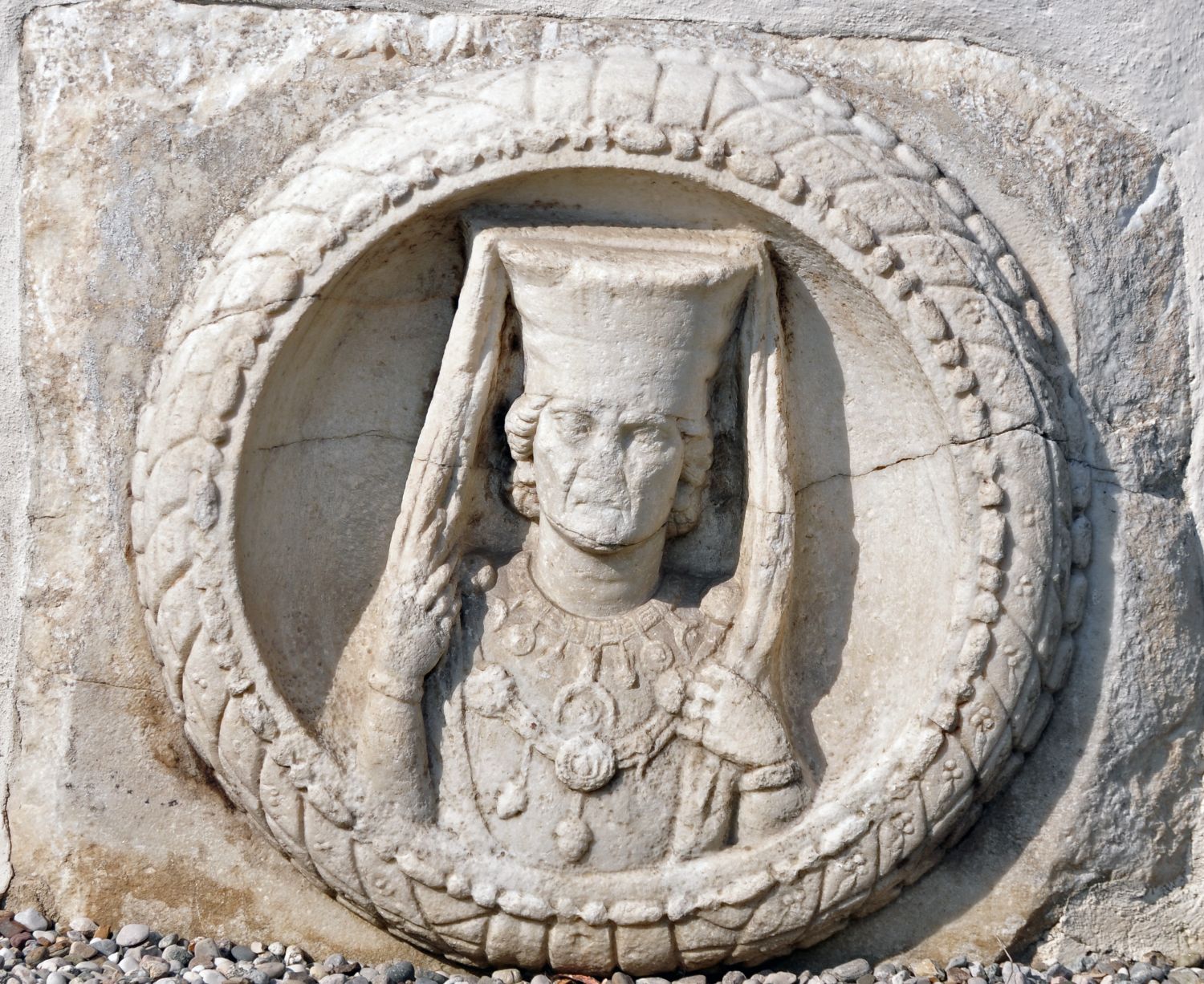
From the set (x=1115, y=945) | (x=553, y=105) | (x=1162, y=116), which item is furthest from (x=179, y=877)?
(x=1162, y=116)

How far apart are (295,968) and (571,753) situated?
30.2 inches

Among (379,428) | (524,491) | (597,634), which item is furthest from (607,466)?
(379,428)

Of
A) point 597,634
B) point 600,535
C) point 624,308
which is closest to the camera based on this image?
point 624,308

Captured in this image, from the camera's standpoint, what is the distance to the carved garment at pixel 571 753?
3.27m

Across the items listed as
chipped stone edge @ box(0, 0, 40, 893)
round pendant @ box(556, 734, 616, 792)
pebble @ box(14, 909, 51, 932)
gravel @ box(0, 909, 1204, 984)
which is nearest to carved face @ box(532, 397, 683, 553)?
round pendant @ box(556, 734, 616, 792)

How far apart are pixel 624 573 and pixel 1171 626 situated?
116 cm

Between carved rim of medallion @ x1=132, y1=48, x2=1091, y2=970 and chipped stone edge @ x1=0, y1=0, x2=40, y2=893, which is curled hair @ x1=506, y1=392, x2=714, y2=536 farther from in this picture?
chipped stone edge @ x1=0, y1=0, x2=40, y2=893

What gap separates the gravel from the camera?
330cm

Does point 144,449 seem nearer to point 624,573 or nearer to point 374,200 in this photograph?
point 374,200

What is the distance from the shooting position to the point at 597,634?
3.35 m

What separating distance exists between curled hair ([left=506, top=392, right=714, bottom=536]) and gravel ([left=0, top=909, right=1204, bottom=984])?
38.2 inches

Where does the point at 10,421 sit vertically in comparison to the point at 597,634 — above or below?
above

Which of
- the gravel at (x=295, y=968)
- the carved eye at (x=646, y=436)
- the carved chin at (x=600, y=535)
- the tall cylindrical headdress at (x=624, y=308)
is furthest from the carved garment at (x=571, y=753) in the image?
the tall cylindrical headdress at (x=624, y=308)

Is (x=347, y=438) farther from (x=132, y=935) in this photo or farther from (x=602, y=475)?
(x=132, y=935)
